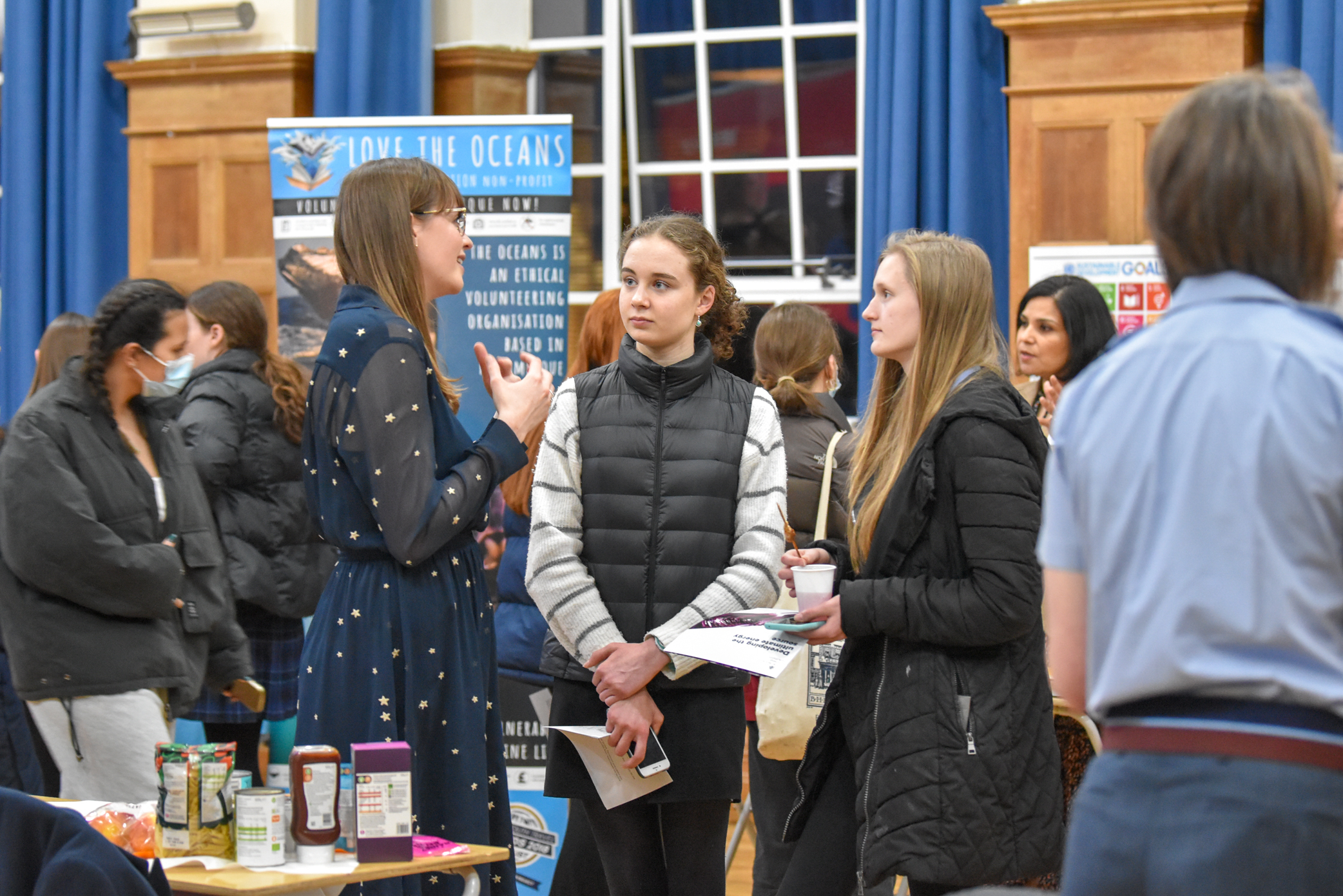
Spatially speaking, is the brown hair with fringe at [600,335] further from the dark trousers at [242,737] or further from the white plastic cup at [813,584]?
the dark trousers at [242,737]

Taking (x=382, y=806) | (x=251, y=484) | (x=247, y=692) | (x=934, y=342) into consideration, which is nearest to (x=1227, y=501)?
(x=934, y=342)

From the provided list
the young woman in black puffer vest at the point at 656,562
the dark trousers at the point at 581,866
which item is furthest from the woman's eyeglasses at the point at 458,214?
the dark trousers at the point at 581,866

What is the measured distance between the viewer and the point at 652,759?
237 cm

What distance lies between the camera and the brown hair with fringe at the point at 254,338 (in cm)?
391

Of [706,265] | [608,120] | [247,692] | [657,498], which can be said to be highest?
[608,120]

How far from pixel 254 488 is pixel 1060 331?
2291 millimetres

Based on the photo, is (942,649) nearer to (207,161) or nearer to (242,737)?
(242,737)

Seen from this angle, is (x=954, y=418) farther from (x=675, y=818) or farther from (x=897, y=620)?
(x=675, y=818)

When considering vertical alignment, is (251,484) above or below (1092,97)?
below

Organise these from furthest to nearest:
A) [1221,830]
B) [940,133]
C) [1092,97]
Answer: [940,133], [1092,97], [1221,830]

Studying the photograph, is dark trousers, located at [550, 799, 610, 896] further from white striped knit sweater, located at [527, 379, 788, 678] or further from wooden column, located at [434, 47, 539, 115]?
wooden column, located at [434, 47, 539, 115]

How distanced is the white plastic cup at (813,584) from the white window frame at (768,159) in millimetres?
3290

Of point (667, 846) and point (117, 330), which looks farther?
point (117, 330)

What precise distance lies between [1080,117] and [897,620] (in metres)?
3.02
